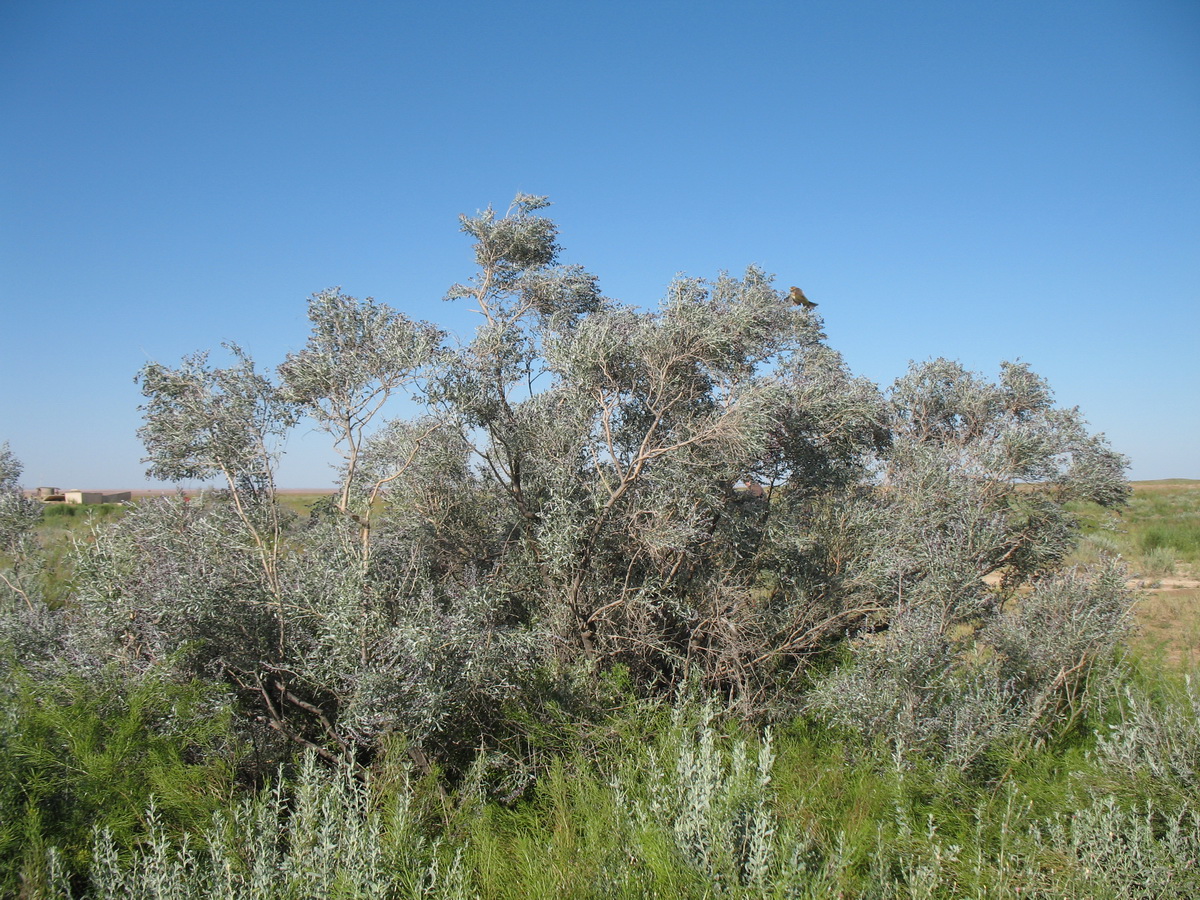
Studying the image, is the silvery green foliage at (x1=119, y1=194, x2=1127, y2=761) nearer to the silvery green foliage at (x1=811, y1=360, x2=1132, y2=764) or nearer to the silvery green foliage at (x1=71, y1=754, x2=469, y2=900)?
the silvery green foliage at (x1=811, y1=360, x2=1132, y2=764)

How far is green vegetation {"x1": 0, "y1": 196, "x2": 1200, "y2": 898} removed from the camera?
312cm

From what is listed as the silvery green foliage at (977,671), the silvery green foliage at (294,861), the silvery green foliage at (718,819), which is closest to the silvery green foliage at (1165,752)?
the silvery green foliage at (977,671)

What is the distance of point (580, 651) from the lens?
17.1ft

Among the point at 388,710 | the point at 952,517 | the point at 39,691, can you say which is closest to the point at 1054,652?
the point at 952,517

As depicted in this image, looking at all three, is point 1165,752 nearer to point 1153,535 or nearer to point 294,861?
point 294,861

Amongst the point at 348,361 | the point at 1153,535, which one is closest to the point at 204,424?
the point at 348,361

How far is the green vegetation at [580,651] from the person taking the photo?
3.12m

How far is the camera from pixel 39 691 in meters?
3.58

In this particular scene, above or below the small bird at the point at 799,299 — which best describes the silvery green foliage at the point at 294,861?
below

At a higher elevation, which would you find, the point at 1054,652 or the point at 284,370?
the point at 284,370

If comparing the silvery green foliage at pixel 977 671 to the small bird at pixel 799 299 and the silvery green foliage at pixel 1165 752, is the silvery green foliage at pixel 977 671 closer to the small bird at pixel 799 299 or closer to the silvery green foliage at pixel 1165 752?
the silvery green foliage at pixel 1165 752

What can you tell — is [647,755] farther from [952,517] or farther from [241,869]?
[952,517]

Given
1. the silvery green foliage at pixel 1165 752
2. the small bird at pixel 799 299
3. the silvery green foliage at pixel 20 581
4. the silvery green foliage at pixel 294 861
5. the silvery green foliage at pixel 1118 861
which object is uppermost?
the small bird at pixel 799 299

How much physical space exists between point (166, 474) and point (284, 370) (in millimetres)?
975
